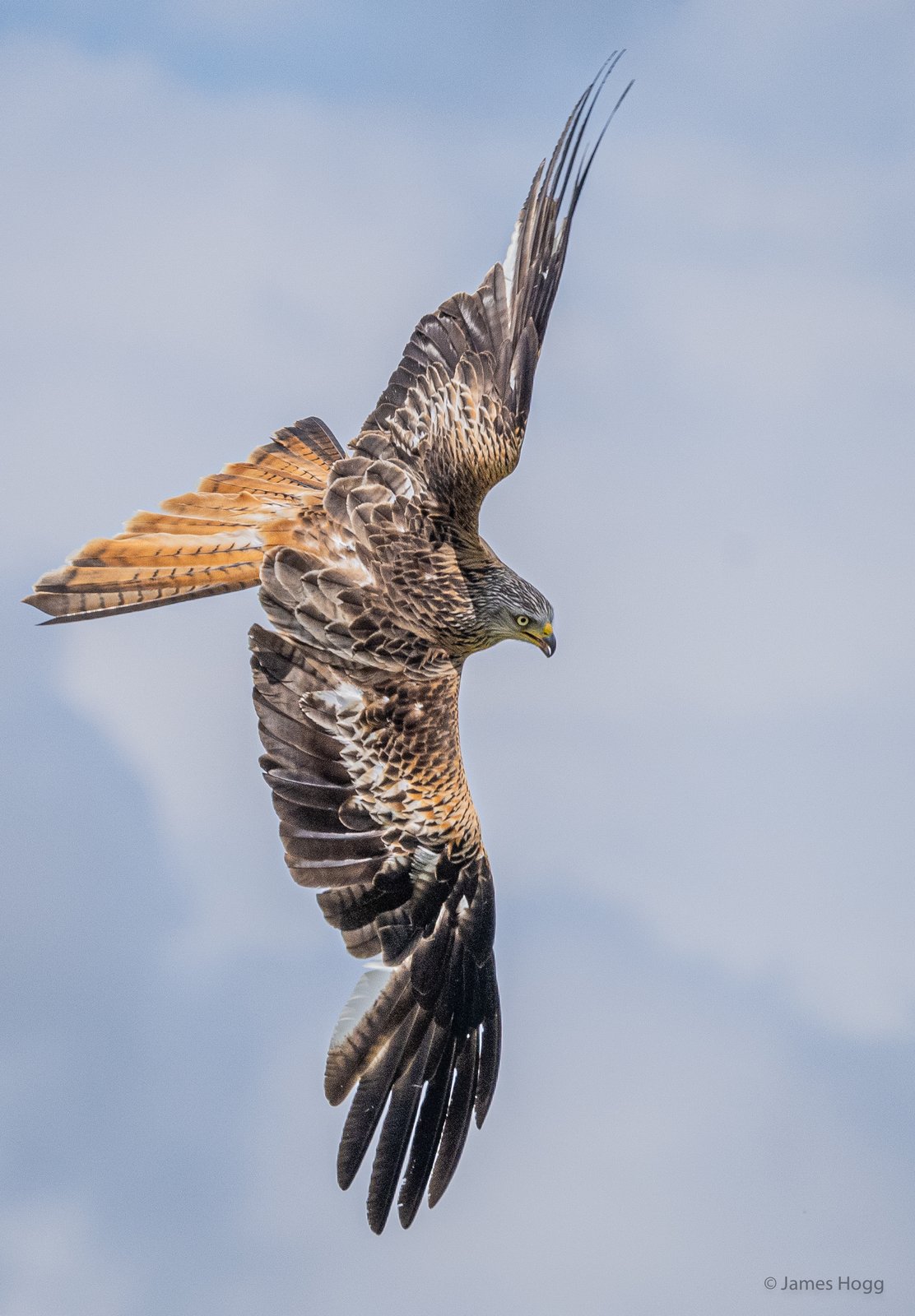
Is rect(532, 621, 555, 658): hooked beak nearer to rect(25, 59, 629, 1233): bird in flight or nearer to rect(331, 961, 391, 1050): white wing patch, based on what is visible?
rect(25, 59, 629, 1233): bird in flight

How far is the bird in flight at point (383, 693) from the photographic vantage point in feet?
35.6

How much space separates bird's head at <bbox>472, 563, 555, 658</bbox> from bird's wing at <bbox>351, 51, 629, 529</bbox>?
1.46ft

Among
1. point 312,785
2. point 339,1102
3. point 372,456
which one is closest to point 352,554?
point 372,456

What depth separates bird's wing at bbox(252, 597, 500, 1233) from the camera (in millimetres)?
10867

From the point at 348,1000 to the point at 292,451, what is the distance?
153 inches

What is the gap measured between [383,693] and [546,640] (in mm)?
1487

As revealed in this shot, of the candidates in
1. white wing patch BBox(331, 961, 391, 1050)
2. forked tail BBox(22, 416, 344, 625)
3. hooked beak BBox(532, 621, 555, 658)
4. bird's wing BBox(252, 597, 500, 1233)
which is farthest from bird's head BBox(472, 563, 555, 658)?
white wing patch BBox(331, 961, 391, 1050)

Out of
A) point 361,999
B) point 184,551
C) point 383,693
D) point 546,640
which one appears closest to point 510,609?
point 546,640

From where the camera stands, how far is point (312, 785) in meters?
11.1

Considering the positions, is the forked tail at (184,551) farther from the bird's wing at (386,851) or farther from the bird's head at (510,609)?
the bird's head at (510,609)

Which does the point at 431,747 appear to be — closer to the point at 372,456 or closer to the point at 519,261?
the point at 372,456

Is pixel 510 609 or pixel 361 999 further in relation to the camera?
pixel 510 609

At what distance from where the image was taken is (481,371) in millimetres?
11570

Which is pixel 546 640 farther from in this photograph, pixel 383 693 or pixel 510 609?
pixel 383 693
